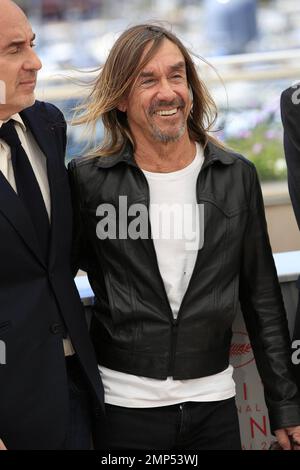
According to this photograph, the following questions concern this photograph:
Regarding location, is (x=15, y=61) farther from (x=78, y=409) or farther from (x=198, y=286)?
(x=78, y=409)

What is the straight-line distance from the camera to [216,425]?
221cm

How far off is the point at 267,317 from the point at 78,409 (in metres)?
0.55

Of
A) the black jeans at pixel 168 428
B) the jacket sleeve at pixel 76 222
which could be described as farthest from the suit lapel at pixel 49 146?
the black jeans at pixel 168 428

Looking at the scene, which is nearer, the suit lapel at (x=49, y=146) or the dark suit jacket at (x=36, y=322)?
the dark suit jacket at (x=36, y=322)

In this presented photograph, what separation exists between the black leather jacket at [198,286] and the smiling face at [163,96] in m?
0.10

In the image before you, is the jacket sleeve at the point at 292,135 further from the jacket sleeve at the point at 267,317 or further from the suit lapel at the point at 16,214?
the suit lapel at the point at 16,214

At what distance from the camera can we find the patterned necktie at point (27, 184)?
6.78 feet

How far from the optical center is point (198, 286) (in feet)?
7.22

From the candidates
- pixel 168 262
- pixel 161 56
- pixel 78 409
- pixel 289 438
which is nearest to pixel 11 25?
pixel 161 56

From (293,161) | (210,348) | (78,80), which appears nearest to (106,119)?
(78,80)

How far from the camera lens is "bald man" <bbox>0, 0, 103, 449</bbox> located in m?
2.01

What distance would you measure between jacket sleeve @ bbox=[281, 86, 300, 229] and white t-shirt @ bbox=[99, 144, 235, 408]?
0.26 metres

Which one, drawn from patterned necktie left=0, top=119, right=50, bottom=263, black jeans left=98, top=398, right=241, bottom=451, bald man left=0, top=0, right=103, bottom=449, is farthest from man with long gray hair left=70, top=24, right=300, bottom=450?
patterned necktie left=0, top=119, right=50, bottom=263
